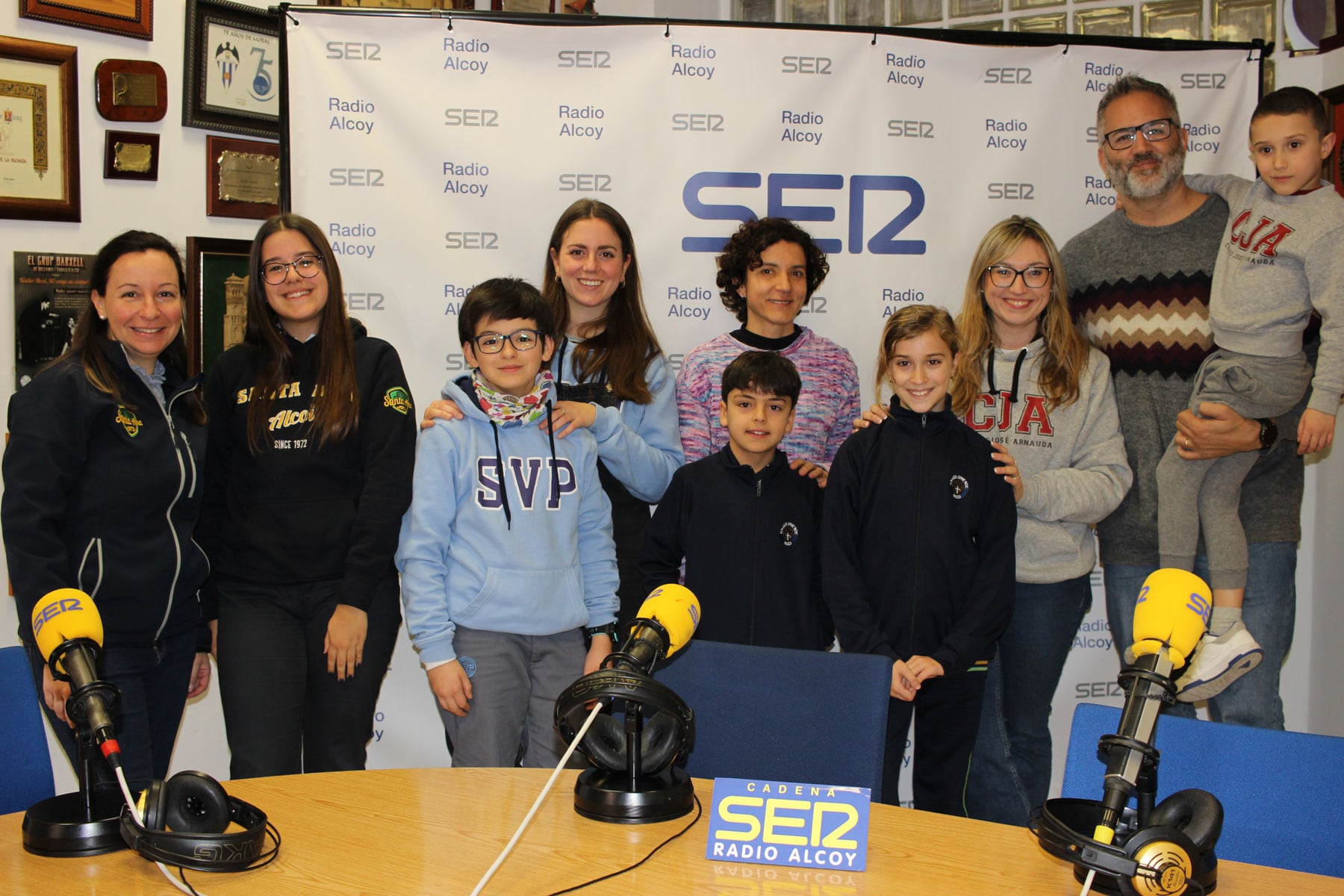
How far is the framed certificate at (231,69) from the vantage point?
3.41 metres

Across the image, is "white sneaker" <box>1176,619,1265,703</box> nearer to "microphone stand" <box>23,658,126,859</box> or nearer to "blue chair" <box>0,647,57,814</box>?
"microphone stand" <box>23,658,126,859</box>

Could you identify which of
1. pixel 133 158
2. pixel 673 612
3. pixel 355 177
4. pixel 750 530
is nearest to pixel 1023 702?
pixel 750 530

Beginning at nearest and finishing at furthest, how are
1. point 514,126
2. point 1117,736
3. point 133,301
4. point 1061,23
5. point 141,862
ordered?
point 1117,736
point 141,862
point 133,301
point 514,126
point 1061,23

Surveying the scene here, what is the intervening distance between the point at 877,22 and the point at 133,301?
10.6 feet

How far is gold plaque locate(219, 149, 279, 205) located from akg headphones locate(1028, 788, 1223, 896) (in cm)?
313

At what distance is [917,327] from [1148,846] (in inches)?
65.2

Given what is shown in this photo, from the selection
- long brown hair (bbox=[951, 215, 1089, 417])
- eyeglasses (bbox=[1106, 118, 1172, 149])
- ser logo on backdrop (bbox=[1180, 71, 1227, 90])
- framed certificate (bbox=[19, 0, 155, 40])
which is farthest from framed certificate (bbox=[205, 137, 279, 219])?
ser logo on backdrop (bbox=[1180, 71, 1227, 90])

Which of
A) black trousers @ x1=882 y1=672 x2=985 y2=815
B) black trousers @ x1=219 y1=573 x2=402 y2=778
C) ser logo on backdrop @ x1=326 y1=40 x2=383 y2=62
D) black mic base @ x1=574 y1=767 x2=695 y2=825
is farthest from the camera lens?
ser logo on backdrop @ x1=326 y1=40 x2=383 y2=62

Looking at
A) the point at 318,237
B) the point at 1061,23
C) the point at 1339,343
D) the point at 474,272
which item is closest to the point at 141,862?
the point at 318,237

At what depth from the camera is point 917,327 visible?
2.68 metres

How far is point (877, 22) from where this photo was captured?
4504mm

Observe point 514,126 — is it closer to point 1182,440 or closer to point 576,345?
point 576,345

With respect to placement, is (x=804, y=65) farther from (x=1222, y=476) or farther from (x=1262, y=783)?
(x=1262, y=783)

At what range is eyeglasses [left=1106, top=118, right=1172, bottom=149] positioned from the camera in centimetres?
299
